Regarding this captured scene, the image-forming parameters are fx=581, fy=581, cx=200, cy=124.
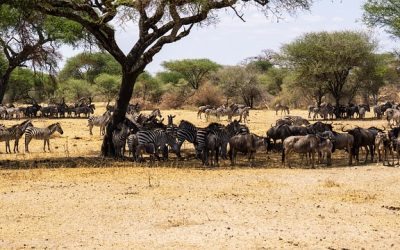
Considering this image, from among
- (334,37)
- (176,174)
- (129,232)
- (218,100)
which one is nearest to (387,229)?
(129,232)

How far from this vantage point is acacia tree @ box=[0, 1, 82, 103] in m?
21.1

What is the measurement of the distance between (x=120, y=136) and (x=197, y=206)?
370 inches

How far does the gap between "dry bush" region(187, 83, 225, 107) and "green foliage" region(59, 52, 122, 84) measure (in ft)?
62.4

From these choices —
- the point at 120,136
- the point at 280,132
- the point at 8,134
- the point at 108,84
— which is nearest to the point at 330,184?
the point at 280,132

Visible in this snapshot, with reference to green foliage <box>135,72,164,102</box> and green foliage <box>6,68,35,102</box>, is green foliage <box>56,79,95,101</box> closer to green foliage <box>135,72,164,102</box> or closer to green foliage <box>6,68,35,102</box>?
green foliage <box>6,68,35,102</box>

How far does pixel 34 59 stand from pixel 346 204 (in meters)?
15.9

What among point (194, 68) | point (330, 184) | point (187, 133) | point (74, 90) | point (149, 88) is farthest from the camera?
point (194, 68)

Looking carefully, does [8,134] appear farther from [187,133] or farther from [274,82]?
[274,82]

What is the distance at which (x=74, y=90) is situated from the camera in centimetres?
6950

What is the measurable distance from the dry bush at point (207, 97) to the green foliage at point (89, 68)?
62.4 feet

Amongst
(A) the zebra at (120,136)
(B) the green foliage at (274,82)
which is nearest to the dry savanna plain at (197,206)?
(A) the zebra at (120,136)

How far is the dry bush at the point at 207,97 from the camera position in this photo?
61812mm

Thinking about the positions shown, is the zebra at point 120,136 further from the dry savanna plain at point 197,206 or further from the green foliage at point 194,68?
the green foliage at point 194,68

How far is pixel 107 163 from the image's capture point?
18.8 metres
